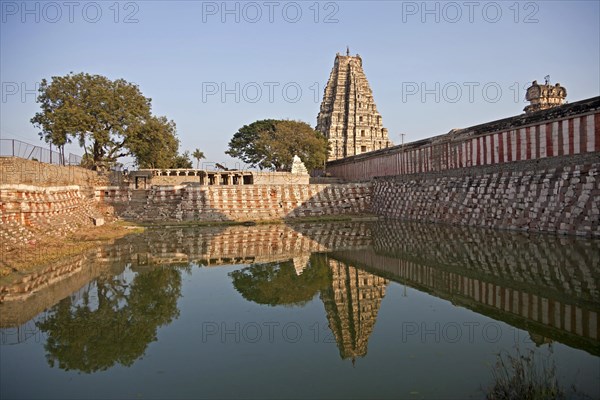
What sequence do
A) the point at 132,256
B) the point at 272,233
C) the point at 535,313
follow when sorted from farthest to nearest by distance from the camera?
the point at 272,233 < the point at 132,256 < the point at 535,313

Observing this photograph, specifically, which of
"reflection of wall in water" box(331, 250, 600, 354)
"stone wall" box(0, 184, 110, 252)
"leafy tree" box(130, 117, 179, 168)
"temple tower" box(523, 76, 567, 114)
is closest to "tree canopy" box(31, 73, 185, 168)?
"leafy tree" box(130, 117, 179, 168)

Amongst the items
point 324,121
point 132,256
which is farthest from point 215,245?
point 324,121

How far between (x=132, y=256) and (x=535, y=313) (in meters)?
13.1

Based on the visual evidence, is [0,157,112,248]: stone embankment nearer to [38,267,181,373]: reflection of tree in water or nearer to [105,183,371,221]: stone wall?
[105,183,371,221]: stone wall

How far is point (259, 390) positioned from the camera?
221 inches

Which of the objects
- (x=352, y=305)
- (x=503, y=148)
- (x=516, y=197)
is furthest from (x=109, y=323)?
(x=503, y=148)

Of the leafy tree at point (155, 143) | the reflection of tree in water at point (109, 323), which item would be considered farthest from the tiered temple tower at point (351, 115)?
the reflection of tree in water at point (109, 323)

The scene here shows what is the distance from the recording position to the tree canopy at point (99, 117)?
102ft

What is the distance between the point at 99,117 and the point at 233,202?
1171cm

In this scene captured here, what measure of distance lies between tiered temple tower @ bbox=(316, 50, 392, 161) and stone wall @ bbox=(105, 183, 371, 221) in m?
23.4

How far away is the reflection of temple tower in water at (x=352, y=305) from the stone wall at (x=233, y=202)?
64.5 ft

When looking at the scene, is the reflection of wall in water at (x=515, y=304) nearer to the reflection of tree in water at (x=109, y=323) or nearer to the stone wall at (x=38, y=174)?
the reflection of tree in water at (x=109, y=323)

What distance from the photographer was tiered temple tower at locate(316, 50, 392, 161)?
59034 millimetres

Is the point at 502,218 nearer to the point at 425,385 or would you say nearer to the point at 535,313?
the point at 535,313
